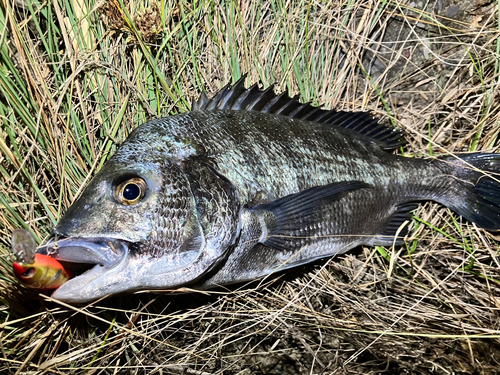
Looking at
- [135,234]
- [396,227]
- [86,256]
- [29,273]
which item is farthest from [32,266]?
[396,227]

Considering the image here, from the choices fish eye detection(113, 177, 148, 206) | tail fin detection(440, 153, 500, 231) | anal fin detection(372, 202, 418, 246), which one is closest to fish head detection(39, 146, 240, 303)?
fish eye detection(113, 177, 148, 206)

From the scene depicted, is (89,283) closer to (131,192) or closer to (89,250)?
(89,250)

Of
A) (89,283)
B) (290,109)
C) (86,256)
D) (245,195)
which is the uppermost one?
(290,109)

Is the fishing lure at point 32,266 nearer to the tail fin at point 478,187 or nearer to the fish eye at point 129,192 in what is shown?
the fish eye at point 129,192

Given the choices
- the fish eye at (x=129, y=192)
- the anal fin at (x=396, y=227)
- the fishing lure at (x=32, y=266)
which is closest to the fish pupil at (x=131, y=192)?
the fish eye at (x=129, y=192)

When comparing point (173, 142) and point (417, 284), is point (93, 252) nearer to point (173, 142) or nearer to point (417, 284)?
point (173, 142)

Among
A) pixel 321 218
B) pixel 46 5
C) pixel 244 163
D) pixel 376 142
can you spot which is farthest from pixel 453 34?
pixel 46 5
